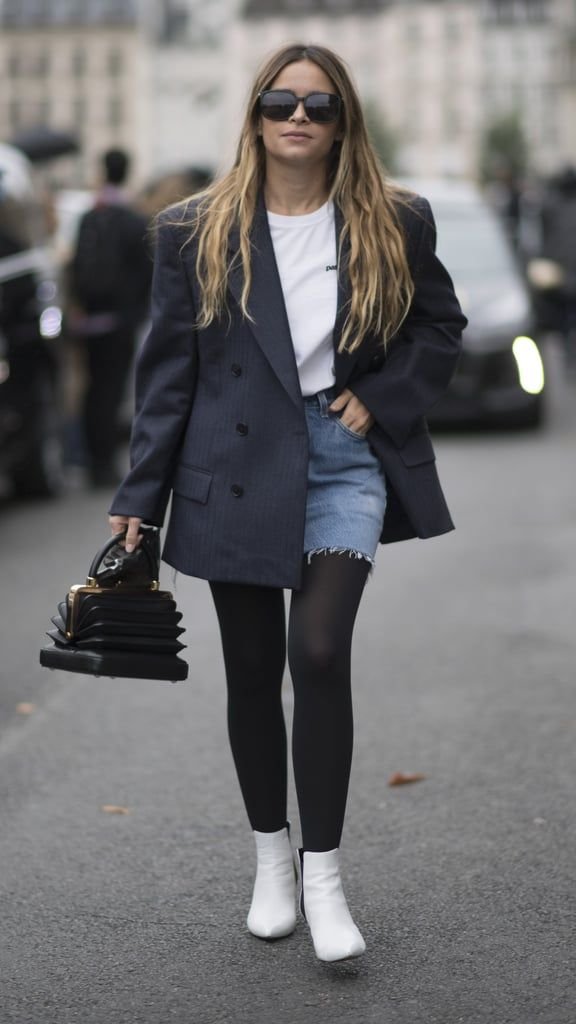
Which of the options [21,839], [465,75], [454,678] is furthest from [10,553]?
[465,75]

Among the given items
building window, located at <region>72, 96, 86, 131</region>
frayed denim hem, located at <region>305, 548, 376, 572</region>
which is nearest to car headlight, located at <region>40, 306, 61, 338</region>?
frayed denim hem, located at <region>305, 548, 376, 572</region>

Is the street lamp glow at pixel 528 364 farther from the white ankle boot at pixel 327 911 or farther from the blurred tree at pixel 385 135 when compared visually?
the blurred tree at pixel 385 135

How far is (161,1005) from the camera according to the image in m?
3.57

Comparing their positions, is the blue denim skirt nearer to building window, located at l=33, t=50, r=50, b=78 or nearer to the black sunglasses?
the black sunglasses

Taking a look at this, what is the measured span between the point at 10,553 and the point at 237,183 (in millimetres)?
6110

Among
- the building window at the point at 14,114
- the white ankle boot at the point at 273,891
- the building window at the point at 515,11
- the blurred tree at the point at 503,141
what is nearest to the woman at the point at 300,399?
the white ankle boot at the point at 273,891

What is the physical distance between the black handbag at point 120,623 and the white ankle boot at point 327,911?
45 cm

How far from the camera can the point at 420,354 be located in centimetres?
385

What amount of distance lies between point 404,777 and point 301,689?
165 centimetres

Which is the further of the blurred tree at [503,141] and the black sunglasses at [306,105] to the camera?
the blurred tree at [503,141]

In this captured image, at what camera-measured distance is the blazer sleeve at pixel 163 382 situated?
149 inches

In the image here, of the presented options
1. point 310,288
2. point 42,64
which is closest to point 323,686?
point 310,288

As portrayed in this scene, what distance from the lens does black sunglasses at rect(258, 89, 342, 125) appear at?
377 cm

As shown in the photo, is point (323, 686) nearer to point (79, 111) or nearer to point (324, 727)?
point (324, 727)
